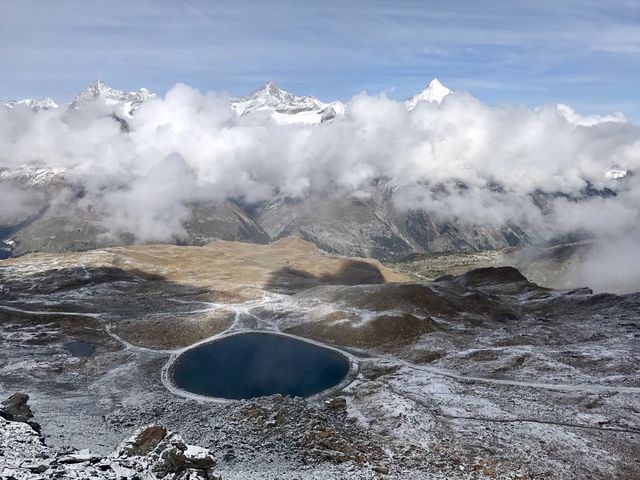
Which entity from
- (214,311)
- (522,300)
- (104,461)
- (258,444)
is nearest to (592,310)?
(522,300)

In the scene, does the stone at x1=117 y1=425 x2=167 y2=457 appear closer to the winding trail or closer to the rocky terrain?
the rocky terrain

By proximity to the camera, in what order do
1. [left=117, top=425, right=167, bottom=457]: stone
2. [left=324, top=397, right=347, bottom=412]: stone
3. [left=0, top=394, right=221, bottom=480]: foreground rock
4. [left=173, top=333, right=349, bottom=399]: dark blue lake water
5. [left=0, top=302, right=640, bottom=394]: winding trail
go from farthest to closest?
[left=173, top=333, right=349, bottom=399]: dark blue lake water
[left=0, top=302, right=640, bottom=394]: winding trail
[left=324, top=397, right=347, bottom=412]: stone
[left=117, top=425, right=167, bottom=457]: stone
[left=0, top=394, right=221, bottom=480]: foreground rock

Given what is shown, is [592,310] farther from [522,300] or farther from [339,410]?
[339,410]

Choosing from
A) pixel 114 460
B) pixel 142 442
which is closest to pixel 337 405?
pixel 142 442

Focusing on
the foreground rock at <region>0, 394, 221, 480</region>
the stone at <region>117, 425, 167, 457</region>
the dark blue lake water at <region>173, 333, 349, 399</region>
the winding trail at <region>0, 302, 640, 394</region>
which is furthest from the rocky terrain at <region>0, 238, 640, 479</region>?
the stone at <region>117, 425, 167, 457</region>

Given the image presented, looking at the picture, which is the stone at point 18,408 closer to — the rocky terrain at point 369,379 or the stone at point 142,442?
the rocky terrain at point 369,379

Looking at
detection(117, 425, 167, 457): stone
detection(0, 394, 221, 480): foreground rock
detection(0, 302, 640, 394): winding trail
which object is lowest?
detection(0, 302, 640, 394): winding trail

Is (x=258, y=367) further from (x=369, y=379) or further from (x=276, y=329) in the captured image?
(x=276, y=329)
